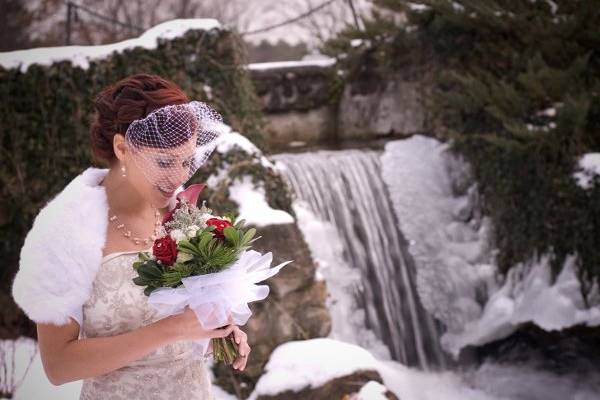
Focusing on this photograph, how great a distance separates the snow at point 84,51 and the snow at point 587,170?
138 inches

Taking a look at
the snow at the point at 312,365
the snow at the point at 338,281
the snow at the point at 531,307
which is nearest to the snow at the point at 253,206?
the snow at the point at 312,365

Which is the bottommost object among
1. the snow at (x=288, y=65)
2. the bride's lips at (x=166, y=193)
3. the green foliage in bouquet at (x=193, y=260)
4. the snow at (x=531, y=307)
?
the snow at (x=531, y=307)

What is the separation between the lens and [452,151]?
7188mm

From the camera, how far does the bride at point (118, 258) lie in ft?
4.86

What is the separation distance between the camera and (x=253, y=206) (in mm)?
4805

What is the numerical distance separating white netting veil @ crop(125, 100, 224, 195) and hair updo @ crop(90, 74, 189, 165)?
3 centimetres

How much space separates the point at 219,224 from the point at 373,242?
17.5 ft

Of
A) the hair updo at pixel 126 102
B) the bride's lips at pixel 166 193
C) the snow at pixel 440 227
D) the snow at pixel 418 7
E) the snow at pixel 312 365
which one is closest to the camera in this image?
the hair updo at pixel 126 102

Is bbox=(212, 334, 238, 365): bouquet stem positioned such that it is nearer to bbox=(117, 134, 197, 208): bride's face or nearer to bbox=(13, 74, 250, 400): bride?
bbox=(13, 74, 250, 400): bride

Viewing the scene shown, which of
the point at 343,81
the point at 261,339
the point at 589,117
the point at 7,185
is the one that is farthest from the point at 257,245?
the point at 343,81

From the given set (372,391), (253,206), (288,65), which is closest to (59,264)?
(372,391)

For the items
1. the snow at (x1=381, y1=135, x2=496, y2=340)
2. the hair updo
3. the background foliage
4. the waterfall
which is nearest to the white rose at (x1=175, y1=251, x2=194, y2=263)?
the hair updo

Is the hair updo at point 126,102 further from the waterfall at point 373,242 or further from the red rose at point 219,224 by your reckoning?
the waterfall at point 373,242

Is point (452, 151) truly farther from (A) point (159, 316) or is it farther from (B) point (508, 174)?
(A) point (159, 316)
